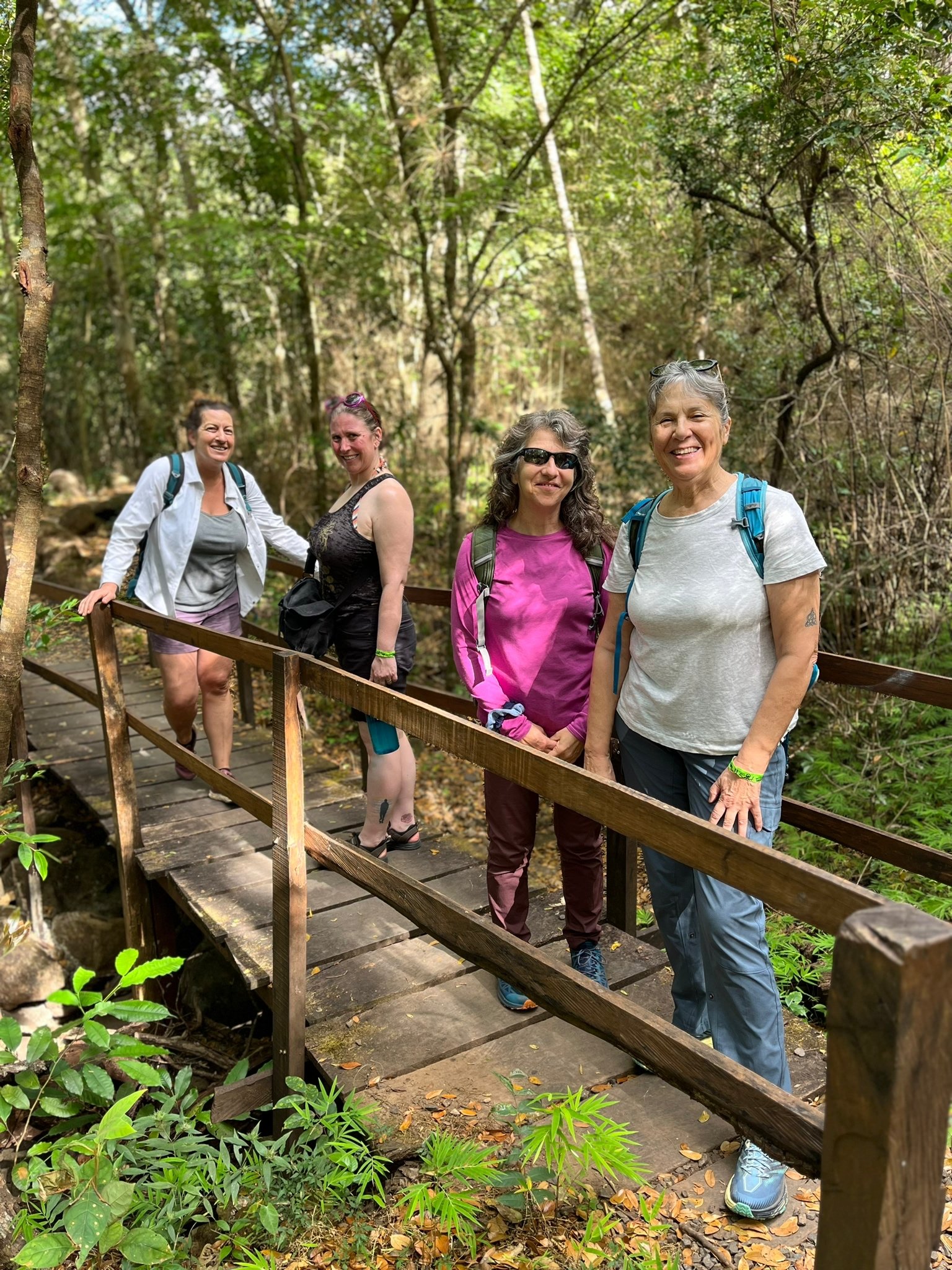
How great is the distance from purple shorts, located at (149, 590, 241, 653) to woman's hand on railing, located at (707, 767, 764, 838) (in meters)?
3.00

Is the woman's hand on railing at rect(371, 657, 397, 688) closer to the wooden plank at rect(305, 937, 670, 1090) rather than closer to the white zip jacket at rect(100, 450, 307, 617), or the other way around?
the wooden plank at rect(305, 937, 670, 1090)

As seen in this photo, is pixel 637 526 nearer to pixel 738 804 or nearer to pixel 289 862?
pixel 738 804

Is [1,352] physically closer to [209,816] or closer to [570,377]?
[570,377]

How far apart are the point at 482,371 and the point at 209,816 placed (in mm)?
11099

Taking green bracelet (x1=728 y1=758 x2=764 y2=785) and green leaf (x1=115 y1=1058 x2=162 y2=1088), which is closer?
green bracelet (x1=728 y1=758 x2=764 y2=785)

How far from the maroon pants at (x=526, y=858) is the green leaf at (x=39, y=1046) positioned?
5.49ft

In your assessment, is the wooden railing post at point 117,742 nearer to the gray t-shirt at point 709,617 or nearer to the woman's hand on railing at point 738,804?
the gray t-shirt at point 709,617

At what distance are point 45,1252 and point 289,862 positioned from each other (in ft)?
3.87

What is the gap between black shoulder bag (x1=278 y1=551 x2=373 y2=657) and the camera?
3904 millimetres

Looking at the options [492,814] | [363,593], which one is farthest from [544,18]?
[492,814]

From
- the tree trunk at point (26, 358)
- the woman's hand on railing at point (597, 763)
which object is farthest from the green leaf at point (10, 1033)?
the woman's hand on railing at point (597, 763)

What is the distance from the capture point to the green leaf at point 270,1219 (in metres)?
2.43

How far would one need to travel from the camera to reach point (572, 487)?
3.08m

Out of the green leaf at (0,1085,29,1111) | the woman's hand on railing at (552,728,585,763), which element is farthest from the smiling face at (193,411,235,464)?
the green leaf at (0,1085,29,1111)
